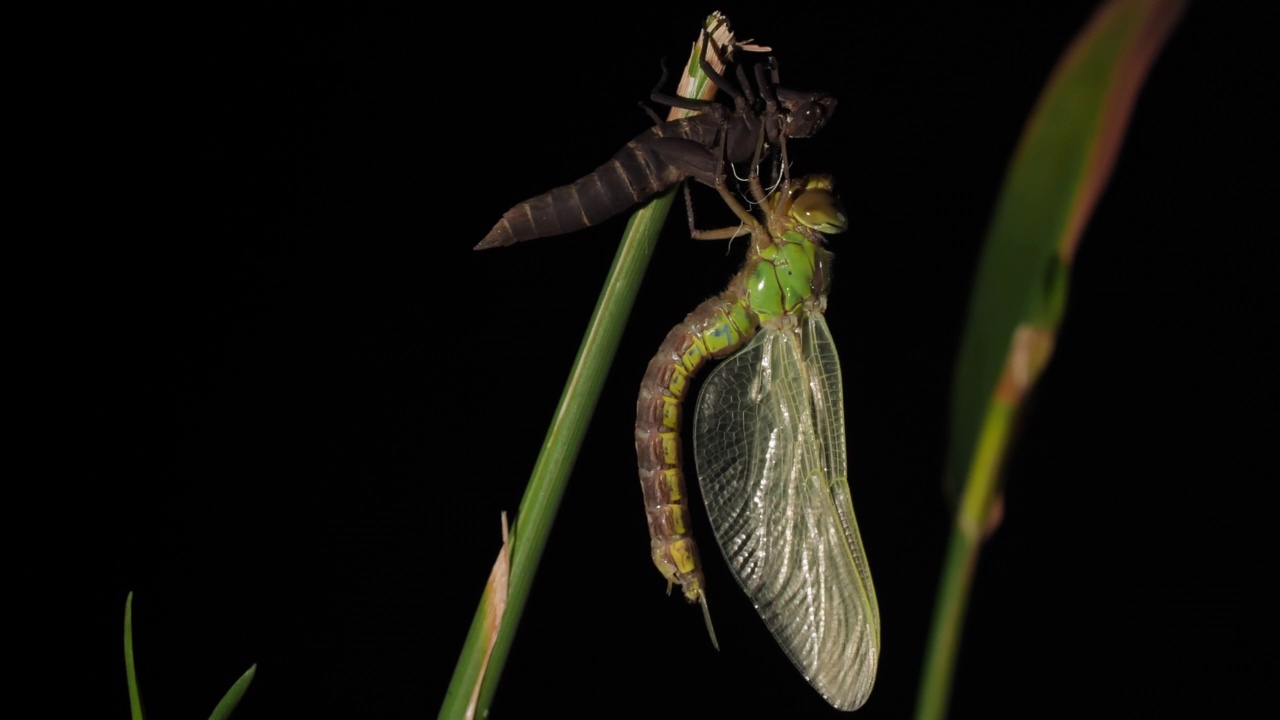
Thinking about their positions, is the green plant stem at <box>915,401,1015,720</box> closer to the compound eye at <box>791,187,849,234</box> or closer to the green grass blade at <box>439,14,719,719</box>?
the green grass blade at <box>439,14,719,719</box>

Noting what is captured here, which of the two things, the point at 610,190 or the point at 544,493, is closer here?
the point at 544,493

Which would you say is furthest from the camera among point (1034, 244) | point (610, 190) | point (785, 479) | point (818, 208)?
point (785, 479)

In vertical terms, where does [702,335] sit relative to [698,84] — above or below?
below

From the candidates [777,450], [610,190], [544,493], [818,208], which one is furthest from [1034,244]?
[777,450]

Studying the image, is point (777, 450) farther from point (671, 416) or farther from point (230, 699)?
point (230, 699)

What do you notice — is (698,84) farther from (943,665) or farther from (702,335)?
(943,665)

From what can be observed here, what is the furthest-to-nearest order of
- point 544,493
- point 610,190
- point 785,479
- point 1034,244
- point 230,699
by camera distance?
point 785,479 → point 610,190 → point 544,493 → point 230,699 → point 1034,244

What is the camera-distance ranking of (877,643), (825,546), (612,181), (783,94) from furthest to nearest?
(825,546) → (877,643) → (783,94) → (612,181)

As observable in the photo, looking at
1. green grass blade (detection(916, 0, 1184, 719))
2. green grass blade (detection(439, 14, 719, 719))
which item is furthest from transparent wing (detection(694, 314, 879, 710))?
green grass blade (detection(916, 0, 1184, 719))

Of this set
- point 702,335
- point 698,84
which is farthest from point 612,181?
point 702,335
